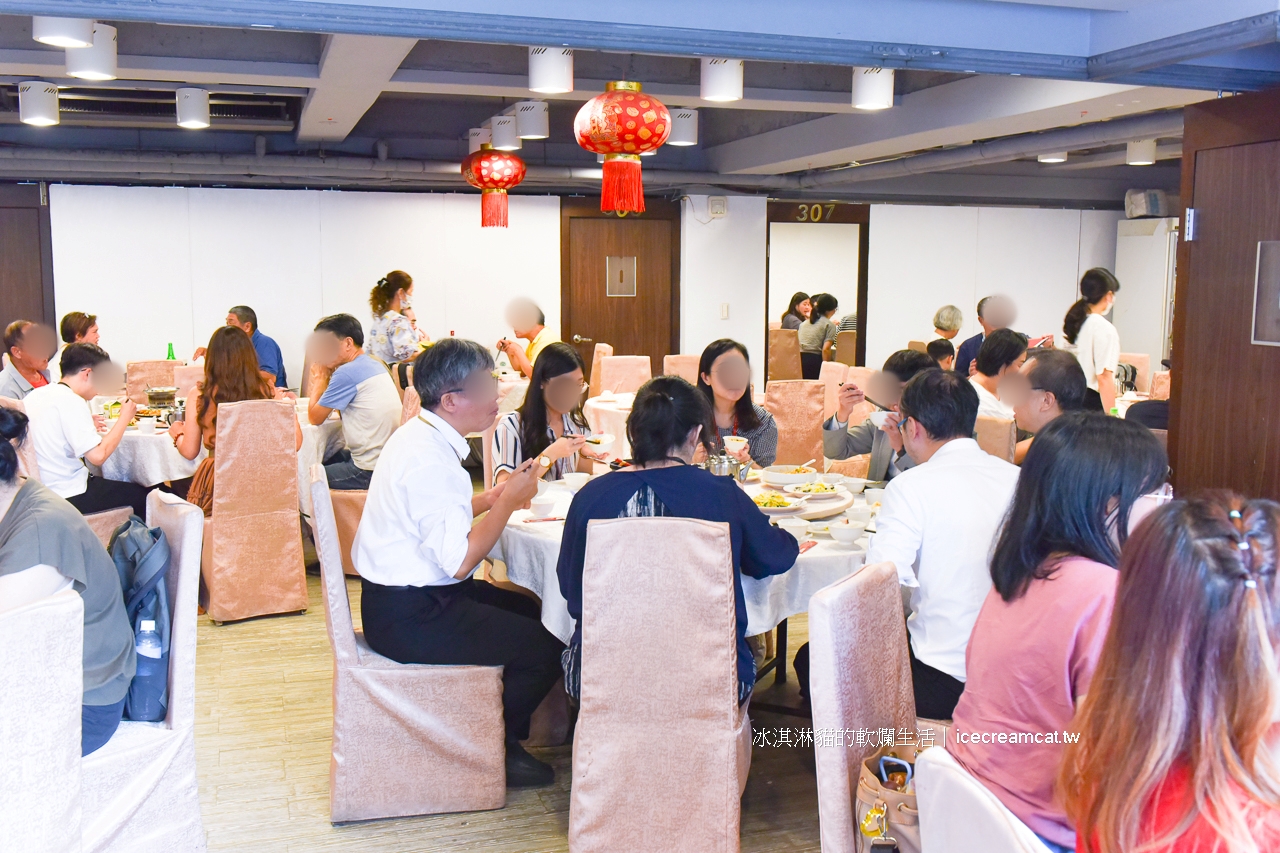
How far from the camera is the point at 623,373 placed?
7.84 meters

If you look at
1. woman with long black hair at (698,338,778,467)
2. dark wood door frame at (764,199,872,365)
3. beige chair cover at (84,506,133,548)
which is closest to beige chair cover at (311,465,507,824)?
beige chair cover at (84,506,133,548)

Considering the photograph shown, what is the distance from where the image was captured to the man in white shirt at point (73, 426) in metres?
4.25

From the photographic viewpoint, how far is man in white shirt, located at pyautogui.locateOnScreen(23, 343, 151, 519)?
13.9ft

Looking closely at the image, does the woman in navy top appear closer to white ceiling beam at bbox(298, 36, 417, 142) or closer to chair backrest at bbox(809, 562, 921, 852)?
chair backrest at bbox(809, 562, 921, 852)

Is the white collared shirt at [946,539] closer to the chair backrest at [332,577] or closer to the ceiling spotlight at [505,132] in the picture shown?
→ the chair backrest at [332,577]

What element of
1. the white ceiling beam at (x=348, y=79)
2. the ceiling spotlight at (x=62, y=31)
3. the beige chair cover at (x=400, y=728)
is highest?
the white ceiling beam at (x=348, y=79)

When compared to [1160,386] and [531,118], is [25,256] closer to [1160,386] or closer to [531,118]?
[531,118]

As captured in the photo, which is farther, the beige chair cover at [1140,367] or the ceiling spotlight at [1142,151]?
the beige chair cover at [1140,367]

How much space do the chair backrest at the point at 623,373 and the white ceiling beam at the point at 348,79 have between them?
2426 millimetres

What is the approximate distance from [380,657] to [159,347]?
256 inches

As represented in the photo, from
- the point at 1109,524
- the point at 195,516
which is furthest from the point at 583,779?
the point at 1109,524

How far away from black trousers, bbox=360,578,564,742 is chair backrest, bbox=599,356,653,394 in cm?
472

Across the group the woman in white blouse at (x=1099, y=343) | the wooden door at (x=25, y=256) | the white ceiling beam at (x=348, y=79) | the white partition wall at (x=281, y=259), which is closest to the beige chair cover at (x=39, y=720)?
the white ceiling beam at (x=348, y=79)

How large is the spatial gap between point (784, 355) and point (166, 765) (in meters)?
8.53
